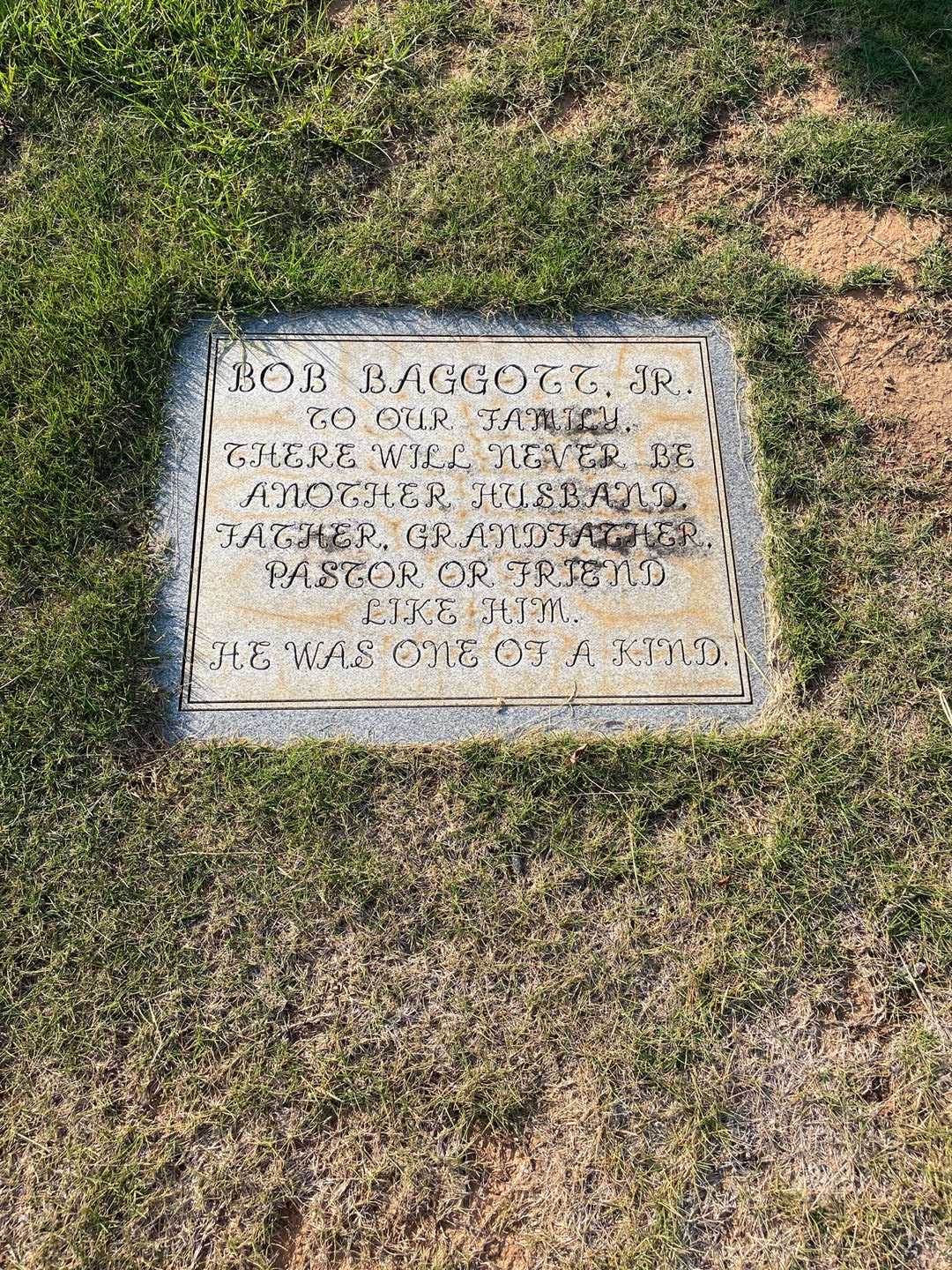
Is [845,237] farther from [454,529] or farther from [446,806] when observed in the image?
[446,806]

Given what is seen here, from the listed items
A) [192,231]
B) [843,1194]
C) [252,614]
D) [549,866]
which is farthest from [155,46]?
[843,1194]

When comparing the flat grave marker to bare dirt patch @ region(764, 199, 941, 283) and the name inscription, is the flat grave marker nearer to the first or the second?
the name inscription

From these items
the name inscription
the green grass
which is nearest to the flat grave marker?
the name inscription

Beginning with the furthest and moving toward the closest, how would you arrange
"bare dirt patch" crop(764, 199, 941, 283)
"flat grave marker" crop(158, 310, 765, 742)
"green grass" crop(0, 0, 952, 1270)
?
"bare dirt patch" crop(764, 199, 941, 283), "flat grave marker" crop(158, 310, 765, 742), "green grass" crop(0, 0, 952, 1270)

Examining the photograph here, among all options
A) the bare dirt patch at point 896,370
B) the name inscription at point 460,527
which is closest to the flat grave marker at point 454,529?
the name inscription at point 460,527

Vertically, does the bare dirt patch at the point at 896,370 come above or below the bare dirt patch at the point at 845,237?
below

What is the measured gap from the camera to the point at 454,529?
9.33 ft

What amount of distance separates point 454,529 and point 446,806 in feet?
2.80

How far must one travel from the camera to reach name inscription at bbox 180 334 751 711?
8.94 feet

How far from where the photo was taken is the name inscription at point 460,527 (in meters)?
2.72

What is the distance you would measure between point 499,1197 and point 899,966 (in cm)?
123

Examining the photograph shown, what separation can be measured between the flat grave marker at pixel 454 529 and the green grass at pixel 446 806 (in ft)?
0.37

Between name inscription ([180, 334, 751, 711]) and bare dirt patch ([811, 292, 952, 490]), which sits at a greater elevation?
bare dirt patch ([811, 292, 952, 490])

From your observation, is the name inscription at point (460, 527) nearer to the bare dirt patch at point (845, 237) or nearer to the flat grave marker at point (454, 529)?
the flat grave marker at point (454, 529)
